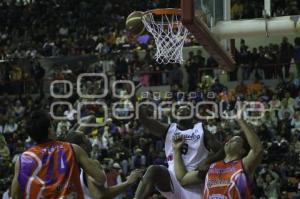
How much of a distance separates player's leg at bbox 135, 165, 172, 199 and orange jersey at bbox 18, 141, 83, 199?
207 cm

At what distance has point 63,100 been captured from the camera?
19828 millimetres

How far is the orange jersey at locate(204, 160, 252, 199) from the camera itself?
6.38 metres

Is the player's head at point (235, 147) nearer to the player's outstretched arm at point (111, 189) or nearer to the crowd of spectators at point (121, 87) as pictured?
the player's outstretched arm at point (111, 189)

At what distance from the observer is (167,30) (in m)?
9.27

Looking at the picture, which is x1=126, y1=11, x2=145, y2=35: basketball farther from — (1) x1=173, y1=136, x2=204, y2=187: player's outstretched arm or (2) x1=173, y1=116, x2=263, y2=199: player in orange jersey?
(2) x1=173, y1=116, x2=263, y2=199: player in orange jersey

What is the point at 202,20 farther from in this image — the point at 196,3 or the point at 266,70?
the point at 266,70

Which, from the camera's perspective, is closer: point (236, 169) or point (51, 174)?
point (51, 174)

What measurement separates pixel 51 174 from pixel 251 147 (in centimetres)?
203

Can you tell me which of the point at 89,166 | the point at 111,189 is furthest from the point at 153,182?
the point at 89,166

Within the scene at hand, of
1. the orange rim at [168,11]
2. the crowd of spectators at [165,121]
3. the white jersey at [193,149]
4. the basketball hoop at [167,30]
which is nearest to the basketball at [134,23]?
the basketball hoop at [167,30]

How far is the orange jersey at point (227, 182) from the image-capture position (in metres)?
6.38

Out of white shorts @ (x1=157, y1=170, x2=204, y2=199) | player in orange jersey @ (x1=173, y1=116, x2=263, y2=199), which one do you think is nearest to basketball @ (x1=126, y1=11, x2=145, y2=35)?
A: white shorts @ (x1=157, y1=170, x2=204, y2=199)

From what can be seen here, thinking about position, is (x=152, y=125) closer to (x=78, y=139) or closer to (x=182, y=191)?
(x=182, y=191)

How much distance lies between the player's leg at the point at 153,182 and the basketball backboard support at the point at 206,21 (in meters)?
1.56
